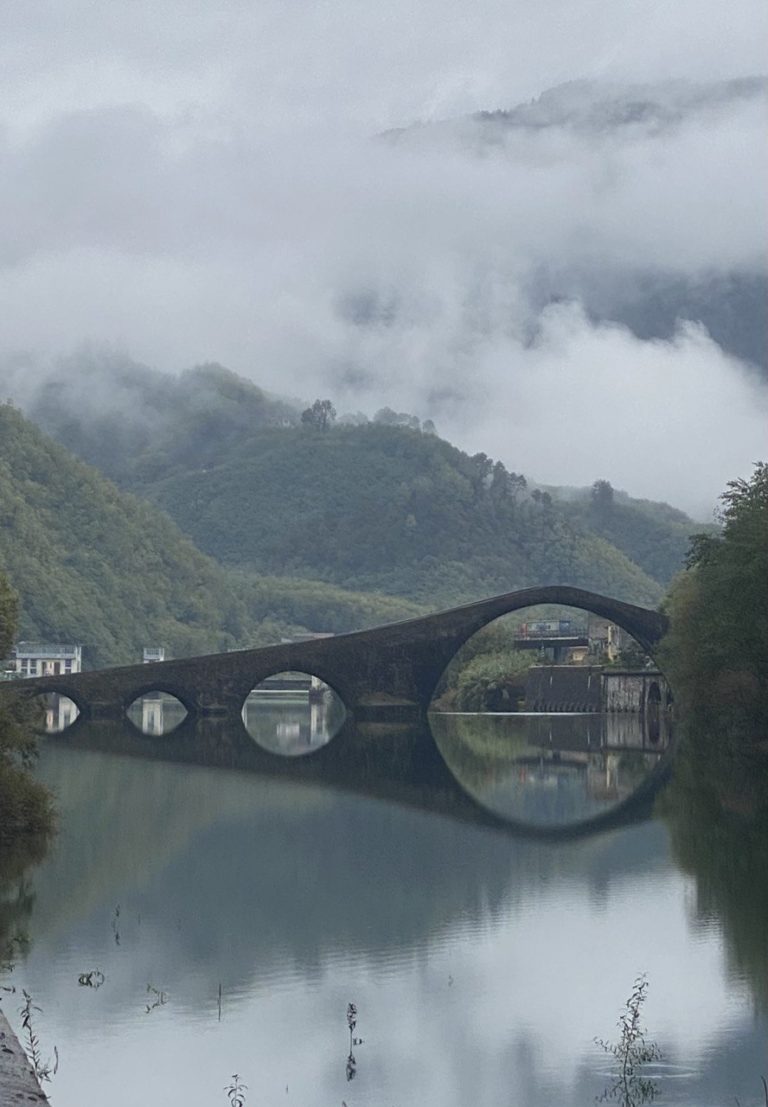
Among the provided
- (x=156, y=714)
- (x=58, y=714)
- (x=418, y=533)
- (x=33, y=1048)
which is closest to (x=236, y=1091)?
(x=33, y=1048)

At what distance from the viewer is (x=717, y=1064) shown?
51.4 feet

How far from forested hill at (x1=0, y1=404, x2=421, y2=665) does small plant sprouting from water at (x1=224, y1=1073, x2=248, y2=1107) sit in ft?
320

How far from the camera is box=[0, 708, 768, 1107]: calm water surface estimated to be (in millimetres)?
15578

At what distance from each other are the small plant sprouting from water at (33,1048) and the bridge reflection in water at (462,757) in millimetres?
17288

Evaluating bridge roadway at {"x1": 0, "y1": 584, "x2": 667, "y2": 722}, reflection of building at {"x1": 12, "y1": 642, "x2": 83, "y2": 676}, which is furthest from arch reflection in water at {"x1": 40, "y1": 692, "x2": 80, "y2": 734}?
reflection of building at {"x1": 12, "y1": 642, "x2": 83, "y2": 676}

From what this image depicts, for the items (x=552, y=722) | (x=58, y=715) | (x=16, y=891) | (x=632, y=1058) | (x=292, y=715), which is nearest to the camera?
(x=632, y=1058)

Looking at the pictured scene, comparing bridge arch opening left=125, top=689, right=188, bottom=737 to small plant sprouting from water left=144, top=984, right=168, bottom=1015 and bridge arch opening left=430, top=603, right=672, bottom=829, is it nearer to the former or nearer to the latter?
bridge arch opening left=430, top=603, right=672, bottom=829

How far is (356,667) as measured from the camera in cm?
7781

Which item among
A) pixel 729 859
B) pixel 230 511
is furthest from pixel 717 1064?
pixel 230 511

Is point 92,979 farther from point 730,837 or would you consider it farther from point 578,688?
point 578,688

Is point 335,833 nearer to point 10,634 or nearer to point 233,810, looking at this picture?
point 233,810

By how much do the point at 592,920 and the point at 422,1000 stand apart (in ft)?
17.9

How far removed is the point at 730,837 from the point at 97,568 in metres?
101

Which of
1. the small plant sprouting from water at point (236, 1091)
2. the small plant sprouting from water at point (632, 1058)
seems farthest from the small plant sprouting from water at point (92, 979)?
the small plant sprouting from water at point (632, 1058)
